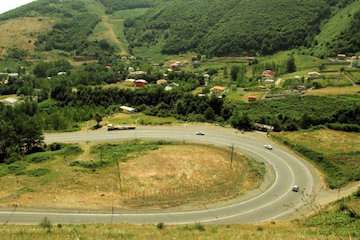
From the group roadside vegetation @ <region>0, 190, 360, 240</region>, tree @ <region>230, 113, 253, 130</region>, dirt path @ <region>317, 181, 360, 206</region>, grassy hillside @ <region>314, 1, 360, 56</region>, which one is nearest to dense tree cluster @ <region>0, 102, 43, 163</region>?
roadside vegetation @ <region>0, 190, 360, 240</region>

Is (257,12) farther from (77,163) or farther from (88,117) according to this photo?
(77,163)

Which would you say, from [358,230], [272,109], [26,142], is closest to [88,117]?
[26,142]

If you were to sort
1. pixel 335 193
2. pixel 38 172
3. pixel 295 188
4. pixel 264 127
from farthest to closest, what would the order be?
pixel 264 127 → pixel 38 172 → pixel 295 188 → pixel 335 193

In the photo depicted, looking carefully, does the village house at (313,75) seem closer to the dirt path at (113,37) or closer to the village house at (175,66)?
the village house at (175,66)

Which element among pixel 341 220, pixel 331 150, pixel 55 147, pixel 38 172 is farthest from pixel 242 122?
pixel 341 220

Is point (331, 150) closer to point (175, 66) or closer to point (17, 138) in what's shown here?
point (17, 138)

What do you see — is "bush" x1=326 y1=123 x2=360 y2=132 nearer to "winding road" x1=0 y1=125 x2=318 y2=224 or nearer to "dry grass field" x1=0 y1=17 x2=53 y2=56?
"winding road" x1=0 y1=125 x2=318 y2=224
